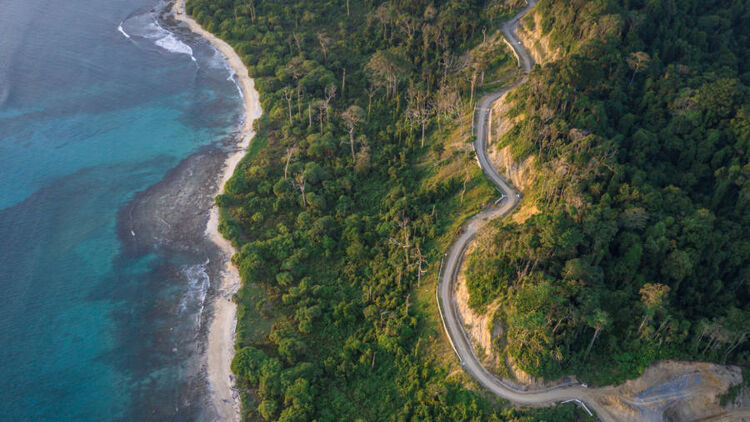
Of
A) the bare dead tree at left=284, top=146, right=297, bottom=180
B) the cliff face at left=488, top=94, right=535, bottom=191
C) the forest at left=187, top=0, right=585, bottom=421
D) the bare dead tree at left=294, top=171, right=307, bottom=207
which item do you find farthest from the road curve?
the bare dead tree at left=284, top=146, right=297, bottom=180

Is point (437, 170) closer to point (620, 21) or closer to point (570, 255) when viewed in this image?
point (570, 255)

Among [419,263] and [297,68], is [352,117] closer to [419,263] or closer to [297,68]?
[297,68]

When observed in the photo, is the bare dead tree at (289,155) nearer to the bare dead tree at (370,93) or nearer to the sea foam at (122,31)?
the bare dead tree at (370,93)

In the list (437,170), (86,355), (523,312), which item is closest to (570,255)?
(523,312)

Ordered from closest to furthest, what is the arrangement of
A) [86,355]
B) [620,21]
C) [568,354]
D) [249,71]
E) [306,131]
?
[568,354] < [86,355] < [620,21] < [306,131] < [249,71]

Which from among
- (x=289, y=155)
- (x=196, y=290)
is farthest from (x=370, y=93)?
(x=196, y=290)

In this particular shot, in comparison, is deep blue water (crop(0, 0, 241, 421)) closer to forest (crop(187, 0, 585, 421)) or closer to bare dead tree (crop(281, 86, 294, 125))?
forest (crop(187, 0, 585, 421))
